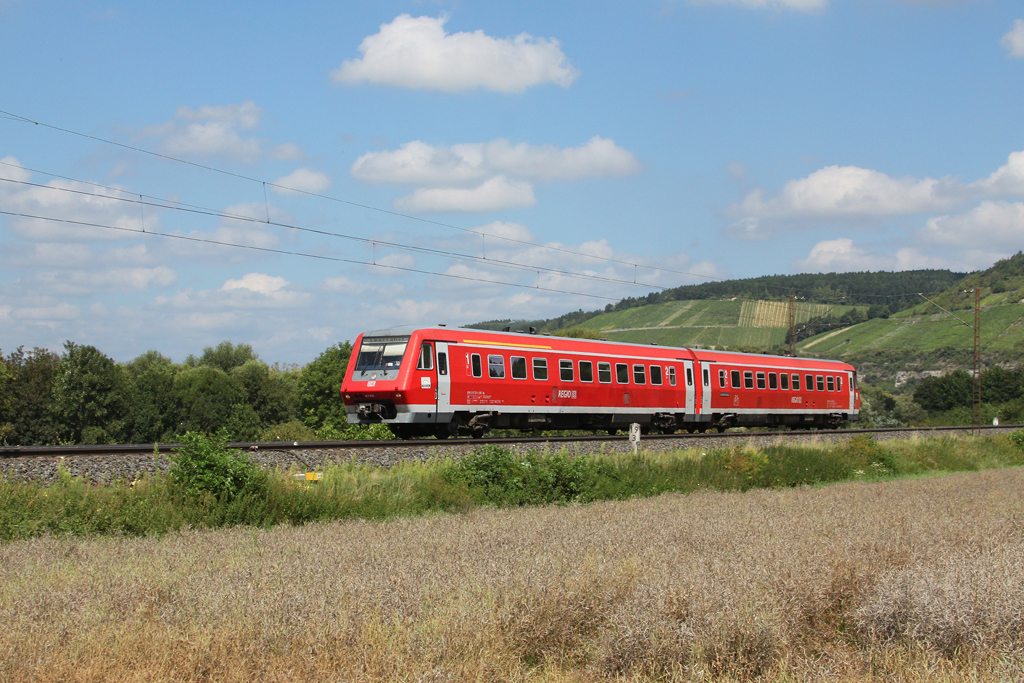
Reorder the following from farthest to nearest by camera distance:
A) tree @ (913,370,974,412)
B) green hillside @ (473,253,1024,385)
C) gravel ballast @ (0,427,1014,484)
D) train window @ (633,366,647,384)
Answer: green hillside @ (473,253,1024,385) → tree @ (913,370,974,412) → train window @ (633,366,647,384) → gravel ballast @ (0,427,1014,484)

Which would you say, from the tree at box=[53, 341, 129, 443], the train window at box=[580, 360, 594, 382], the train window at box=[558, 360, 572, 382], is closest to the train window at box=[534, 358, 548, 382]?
the train window at box=[558, 360, 572, 382]

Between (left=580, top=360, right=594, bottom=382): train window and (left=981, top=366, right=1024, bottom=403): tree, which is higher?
(left=580, top=360, right=594, bottom=382): train window

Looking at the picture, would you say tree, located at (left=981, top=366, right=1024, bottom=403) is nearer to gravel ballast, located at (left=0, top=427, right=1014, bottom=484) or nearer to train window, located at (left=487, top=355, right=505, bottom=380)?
gravel ballast, located at (left=0, top=427, right=1014, bottom=484)

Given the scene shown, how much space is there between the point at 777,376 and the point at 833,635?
103ft

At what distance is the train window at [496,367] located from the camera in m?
24.5

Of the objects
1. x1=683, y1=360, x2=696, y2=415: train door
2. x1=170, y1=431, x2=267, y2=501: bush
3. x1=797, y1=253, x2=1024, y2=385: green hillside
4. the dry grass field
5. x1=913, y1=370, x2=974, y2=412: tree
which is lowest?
x1=913, y1=370, x2=974, y2=412: tree

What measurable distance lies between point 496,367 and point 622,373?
233 inches

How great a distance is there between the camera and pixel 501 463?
1611 centimetres

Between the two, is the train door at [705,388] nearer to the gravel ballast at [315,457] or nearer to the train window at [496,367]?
the gravel ballast at [315,457]

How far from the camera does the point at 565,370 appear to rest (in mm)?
26734

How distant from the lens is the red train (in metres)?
23.2

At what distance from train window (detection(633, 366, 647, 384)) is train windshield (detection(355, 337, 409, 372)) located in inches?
369

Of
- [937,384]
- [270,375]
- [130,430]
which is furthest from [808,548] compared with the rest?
[937,384]

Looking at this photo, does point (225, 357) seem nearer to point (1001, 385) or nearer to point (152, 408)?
point (152, 408)
